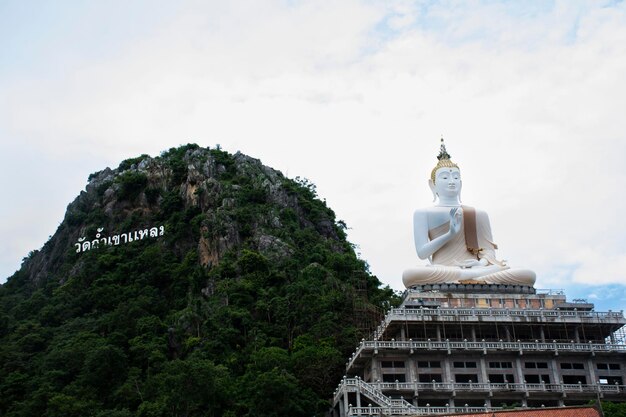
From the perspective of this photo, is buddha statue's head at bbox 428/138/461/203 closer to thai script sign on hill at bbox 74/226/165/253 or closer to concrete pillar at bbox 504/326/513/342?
concrete pillar at bbox 504/326/513/342

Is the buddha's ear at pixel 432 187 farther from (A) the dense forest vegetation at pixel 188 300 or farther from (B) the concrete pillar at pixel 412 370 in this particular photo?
(B) the concrete pillar at pixel 412 370

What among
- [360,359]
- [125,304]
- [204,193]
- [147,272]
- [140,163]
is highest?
[140,163]

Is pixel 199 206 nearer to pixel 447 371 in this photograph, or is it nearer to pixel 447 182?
pixel 447 182

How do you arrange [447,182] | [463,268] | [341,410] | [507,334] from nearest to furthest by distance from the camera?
[341,410], [507,334], [463,268], [447,182]

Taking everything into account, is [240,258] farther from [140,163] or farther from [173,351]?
[140,163]

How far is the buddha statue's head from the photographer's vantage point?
46.6 meters

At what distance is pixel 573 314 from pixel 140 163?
4831cm

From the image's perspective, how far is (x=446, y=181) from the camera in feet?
153

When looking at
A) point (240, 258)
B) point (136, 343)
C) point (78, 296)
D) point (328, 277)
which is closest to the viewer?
point (136, 343)

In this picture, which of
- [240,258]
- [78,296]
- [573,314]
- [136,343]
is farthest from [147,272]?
[573,314]

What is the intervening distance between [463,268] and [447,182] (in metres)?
5.97

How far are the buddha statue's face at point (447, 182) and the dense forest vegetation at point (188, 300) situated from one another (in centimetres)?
762

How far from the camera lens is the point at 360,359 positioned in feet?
124

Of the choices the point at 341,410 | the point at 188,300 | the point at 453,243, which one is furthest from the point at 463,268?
the point at 188,300
